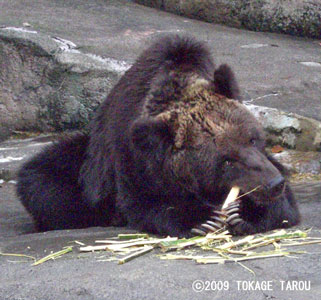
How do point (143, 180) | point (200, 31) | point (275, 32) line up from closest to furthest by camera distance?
point (143, 180), point (200, 31), point (275, 32)

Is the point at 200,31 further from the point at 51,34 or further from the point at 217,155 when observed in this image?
the point at 217,155

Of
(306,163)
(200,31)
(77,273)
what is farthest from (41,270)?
(200,31)

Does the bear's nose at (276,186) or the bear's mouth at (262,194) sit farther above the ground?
→ the bear's nose at (276,186)

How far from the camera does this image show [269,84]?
8023 millimetres

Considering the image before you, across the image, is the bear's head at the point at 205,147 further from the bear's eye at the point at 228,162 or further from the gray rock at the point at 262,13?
the gray rock at the point at 262,13

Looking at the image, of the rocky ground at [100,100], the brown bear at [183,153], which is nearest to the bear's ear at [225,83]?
the brown bear at [183,153]

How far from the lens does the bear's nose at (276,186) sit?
3854 millimetres

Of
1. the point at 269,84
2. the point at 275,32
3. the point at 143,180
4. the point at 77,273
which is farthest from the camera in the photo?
the point at 275,32

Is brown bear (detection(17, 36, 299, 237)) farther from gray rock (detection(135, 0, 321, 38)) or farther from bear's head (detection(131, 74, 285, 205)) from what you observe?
gray rock (detection(135, 0, 321, 38))

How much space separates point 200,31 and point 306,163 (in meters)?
3.70

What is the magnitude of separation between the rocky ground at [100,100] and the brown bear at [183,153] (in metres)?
0.35

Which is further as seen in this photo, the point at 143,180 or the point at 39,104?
the point at 39,104

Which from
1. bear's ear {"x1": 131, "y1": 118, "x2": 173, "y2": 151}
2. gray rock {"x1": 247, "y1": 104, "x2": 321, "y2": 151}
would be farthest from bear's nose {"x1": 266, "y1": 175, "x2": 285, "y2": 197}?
gray rock {"x1": 247, "y1": 104, "x2": 321, "y2": 151}

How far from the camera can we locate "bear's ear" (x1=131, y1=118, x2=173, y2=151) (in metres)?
4.14
